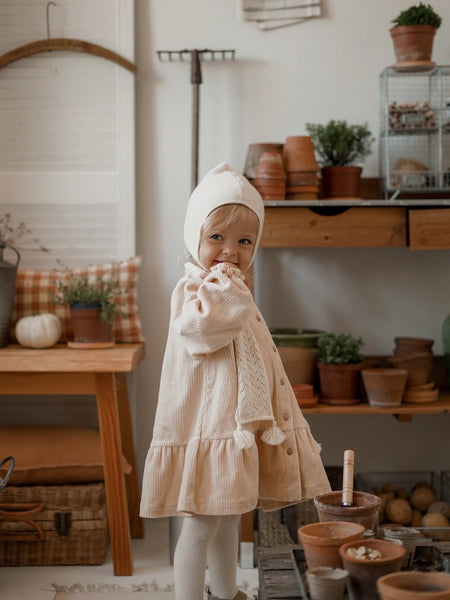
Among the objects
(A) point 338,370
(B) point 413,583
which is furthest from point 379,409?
(B) point 413,583

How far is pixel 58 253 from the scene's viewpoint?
3.10 m

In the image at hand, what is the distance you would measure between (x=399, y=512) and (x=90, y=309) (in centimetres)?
125

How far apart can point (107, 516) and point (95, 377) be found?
0.60 meters

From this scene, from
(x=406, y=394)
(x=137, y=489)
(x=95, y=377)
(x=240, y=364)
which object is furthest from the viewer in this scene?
(x=137, y=489)

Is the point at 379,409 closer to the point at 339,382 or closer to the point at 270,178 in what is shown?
the point at 339,382

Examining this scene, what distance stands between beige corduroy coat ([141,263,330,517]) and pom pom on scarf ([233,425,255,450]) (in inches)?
1.0

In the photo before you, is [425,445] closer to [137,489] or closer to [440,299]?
[440,299]

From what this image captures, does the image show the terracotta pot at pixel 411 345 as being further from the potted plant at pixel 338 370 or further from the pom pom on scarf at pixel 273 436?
the pom pom on scarf at pixel 273 436

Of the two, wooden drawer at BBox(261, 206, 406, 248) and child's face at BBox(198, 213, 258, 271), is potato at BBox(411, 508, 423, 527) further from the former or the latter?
child's face at BBox(198, 213, 258, 271)

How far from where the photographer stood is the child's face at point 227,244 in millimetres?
1980

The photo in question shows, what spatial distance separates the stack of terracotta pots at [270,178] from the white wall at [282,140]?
1.24ft

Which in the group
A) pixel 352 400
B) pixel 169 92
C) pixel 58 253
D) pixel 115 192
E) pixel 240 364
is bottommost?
pixel 352 400

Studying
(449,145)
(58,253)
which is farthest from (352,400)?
(58,253)

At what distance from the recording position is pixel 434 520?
2.67m
